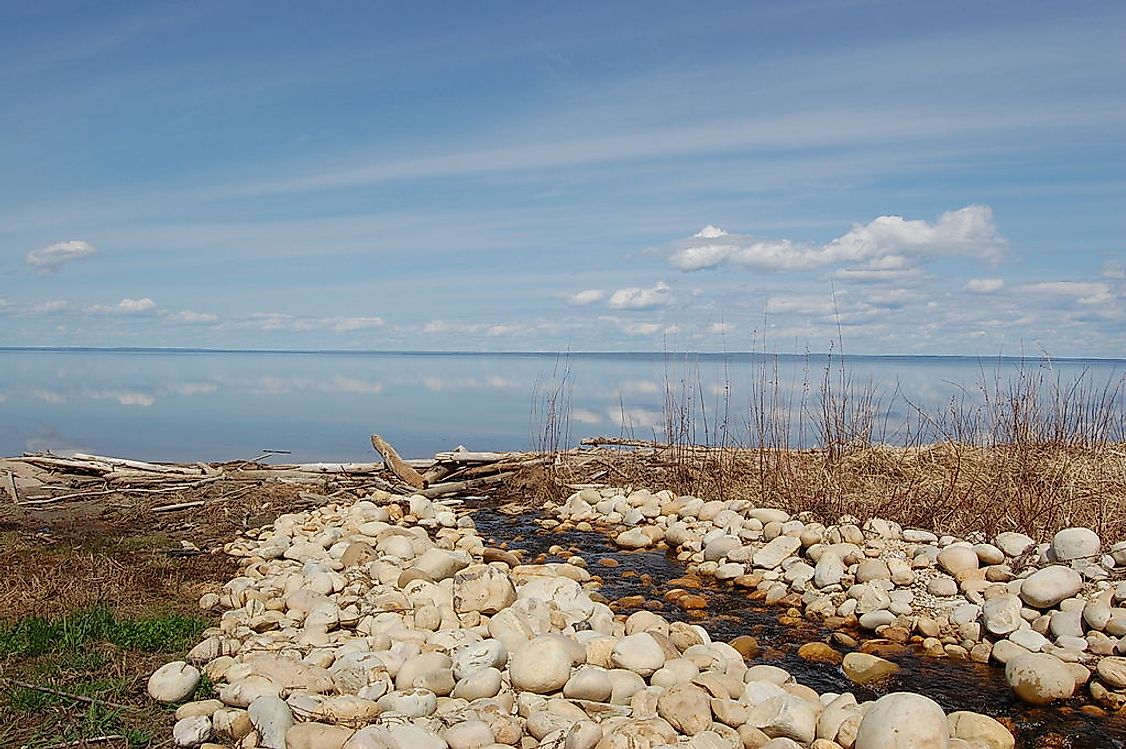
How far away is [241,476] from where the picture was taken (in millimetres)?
11000

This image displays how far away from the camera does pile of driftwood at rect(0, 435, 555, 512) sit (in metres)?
10.1

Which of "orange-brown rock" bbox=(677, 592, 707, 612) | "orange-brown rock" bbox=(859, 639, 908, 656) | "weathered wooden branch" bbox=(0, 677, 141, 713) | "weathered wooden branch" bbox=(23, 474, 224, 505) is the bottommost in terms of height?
"orange-brown rock" bbox=(859, 639, 908, 656)

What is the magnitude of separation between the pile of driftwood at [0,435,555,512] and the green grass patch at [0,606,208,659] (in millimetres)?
4328

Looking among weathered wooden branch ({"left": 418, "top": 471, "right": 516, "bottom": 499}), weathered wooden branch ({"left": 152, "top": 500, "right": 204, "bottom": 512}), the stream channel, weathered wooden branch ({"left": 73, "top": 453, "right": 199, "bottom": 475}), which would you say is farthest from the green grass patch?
weathered wooden branch ({"left": 418, "top": 471, "right": 516, "bottom": 499})

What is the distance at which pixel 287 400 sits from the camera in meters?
31.4

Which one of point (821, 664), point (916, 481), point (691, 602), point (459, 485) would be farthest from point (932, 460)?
point (459, 485)

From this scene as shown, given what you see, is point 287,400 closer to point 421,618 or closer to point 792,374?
point 792,374

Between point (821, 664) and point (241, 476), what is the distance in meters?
7.71

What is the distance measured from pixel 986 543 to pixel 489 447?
1212 centimetres

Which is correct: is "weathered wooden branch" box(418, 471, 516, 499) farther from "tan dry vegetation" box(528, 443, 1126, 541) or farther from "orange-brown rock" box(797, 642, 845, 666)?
"orange-brown rock" box(797, 642, 845, 666)

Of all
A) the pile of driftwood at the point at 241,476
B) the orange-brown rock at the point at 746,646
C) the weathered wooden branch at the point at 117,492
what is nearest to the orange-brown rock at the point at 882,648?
the orange-brown rock at the point at 746,646

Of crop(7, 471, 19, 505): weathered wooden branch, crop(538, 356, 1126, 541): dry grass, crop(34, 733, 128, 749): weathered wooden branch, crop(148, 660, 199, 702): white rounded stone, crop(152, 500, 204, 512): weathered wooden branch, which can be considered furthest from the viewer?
crop(7, 471, 19, 505): weathered wooden branch

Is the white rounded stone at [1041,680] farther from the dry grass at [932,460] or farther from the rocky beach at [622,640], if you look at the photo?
the dry grass at [932,460]

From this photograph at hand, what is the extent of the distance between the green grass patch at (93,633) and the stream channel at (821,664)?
130 inches
